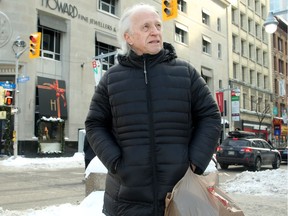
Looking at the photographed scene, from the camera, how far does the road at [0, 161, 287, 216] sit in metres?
7.98

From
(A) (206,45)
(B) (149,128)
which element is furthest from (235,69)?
(B) (149,128)

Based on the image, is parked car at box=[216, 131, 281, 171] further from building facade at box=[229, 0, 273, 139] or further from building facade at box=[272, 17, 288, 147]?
building facade at box=[272, 17, 288, 147]

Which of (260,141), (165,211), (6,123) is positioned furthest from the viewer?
(6,123)

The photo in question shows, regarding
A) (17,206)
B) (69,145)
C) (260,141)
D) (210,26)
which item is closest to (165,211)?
(17,206)

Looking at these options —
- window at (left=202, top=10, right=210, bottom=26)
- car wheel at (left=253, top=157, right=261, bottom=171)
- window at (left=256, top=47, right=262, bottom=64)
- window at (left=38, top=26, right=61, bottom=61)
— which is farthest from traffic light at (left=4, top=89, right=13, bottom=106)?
window at (left=256, top=47, right=262, bottom=64)

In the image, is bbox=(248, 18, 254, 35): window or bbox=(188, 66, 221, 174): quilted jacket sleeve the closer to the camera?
bbox=(188, 66, 221, 174): quilted jacket sleeve

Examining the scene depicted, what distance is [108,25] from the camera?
1195 inches

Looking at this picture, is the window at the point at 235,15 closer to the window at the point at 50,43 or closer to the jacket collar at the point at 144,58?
the window at the point at 50,43

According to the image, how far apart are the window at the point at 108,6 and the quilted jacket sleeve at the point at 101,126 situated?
28.5 metres

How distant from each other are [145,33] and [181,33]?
124 feet

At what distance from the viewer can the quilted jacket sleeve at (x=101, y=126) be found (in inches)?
102

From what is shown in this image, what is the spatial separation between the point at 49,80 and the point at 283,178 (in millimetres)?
17606

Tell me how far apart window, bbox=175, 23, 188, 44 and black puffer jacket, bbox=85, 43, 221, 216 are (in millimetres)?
36203

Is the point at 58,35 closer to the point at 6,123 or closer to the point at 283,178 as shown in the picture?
the point at 6,123
